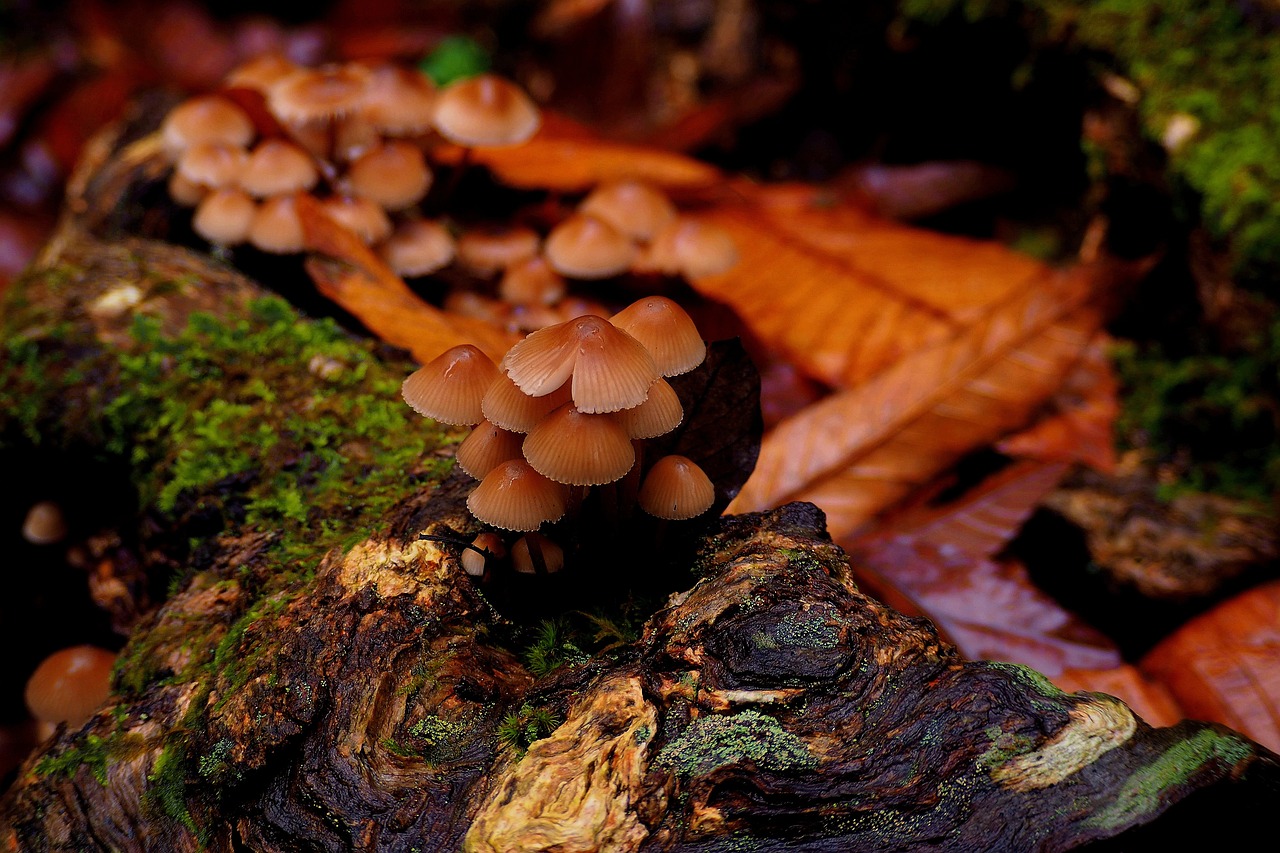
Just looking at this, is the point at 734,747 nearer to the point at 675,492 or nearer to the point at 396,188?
the point at 675,492

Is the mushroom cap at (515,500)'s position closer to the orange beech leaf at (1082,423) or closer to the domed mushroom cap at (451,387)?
the domed mushroom cap at (451,387)

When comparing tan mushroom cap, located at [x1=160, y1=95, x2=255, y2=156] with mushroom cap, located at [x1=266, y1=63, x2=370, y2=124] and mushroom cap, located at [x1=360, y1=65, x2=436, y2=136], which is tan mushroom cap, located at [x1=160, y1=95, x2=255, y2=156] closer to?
mushroom cap, located at [x1=266, y1=63, x2=370, y2=124]

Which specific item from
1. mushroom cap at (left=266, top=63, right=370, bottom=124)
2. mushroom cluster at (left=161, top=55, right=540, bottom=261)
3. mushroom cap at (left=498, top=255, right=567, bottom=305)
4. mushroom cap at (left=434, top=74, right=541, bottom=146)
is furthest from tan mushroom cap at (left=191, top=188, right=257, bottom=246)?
mushroom cap at (left=498, top=255, right=567, bottom=305)

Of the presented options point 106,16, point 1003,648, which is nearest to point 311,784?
point 1003,648

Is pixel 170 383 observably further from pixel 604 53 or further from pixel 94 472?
pixel 604 53

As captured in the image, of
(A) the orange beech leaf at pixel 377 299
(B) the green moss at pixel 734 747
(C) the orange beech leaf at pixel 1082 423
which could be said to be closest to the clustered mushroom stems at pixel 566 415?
(B) the green moss at pixel 734 747
